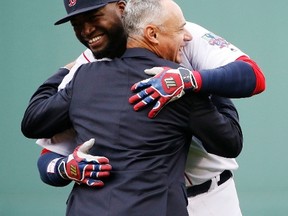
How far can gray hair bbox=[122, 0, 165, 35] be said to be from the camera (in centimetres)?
217

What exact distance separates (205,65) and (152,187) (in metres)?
0.40

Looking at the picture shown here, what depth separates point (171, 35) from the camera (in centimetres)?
219

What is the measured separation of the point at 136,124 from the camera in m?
2.11

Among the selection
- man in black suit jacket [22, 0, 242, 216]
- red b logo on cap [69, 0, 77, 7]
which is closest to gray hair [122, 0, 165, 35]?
man in black suit jacket [22, 0, 242, 216]

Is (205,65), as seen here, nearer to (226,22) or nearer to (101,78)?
(101,78)

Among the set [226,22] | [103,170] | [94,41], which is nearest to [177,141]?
[103,170]

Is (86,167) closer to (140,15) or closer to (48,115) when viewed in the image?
(48,115)

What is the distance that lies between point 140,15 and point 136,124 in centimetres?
30

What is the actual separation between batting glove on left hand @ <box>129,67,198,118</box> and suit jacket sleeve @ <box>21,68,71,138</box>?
20 cm

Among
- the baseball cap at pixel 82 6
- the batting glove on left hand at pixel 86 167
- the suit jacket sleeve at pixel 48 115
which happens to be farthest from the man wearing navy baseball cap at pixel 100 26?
the batting glove on left hand at pixel 86 167

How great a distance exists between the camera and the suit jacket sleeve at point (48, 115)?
2191mm

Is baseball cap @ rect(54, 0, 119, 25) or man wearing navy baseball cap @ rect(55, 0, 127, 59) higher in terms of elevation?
baseball cap @ rect(54, 0, 119, 25)

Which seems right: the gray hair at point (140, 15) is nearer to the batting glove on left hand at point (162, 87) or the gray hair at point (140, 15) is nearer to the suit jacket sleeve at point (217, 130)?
the batting glove on left hand at point (162, 87)

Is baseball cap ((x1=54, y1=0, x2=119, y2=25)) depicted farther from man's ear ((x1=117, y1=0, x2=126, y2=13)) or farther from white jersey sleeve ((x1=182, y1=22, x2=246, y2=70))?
white jersey sleeve ((x1=182, y1=22, x2=246, y2=70))
